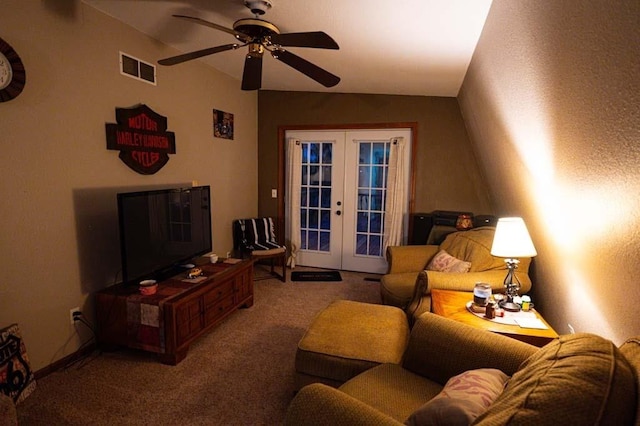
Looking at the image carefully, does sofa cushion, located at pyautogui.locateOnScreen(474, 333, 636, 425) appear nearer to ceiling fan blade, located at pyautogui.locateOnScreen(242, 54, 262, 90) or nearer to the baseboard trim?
ceiling fan blade, located at pyautogui.locateOnScreen(242, 54, 262, 90)

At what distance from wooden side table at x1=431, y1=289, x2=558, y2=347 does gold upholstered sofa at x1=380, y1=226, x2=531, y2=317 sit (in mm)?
129

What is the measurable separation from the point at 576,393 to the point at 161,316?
95.9 inches

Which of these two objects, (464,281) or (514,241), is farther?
(464,281)

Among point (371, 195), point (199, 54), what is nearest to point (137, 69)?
point (199, 54)

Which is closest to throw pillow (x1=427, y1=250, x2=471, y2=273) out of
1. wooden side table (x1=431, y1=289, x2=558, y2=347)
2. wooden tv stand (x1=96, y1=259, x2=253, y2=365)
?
wooden side table (x1=431, y1=289, x2=558, y2=347)

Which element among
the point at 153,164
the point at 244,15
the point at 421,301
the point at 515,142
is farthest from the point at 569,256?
the point at 153,164

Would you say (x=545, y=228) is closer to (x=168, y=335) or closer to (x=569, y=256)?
(x=569, y=256)

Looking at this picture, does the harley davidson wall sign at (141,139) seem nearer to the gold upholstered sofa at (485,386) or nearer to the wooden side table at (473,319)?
the gold upholstered sofa at (485,386)

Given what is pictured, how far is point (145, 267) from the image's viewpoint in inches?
108

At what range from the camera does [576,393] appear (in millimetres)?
812

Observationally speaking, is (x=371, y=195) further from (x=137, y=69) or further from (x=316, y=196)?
(x=137, y=69)

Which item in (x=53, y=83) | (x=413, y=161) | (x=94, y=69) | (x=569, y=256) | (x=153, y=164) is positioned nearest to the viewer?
(x=569, y=256)

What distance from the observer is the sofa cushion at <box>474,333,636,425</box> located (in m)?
0.78

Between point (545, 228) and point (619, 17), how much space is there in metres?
1.53
